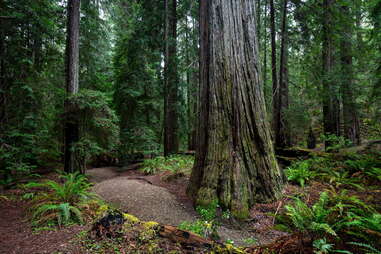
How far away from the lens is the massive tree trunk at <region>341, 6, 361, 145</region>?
8.10m

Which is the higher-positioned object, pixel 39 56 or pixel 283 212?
pixel 39 56

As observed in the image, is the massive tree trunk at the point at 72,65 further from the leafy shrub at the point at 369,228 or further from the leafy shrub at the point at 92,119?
the leafy shrub at the point at 369,228

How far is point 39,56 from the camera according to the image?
22.4 ft

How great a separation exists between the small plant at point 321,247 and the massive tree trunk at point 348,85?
736cm

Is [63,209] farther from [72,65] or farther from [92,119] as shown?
[72,65]

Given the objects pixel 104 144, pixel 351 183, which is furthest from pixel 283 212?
pixel 104 144

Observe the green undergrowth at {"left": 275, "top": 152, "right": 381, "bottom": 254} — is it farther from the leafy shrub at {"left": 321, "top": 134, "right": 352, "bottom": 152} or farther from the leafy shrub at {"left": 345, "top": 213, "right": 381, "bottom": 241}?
the leafy shrub at {"left": 321, "top": 134, "right": 352, "bottom": 152}

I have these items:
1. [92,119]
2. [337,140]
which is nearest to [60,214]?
[92,119]

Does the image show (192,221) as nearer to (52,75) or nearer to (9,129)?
(9,129)

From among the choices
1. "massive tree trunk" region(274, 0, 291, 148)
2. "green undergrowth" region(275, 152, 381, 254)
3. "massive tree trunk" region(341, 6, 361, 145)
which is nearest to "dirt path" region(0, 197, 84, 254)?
"green undergrowth" region(275, 152, 381, 254)

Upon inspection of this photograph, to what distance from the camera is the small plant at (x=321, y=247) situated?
1732 mm

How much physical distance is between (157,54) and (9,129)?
342 inches

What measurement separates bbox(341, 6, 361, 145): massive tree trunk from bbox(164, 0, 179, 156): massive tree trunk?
25.4 feet

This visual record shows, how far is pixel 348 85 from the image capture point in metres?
8.22
